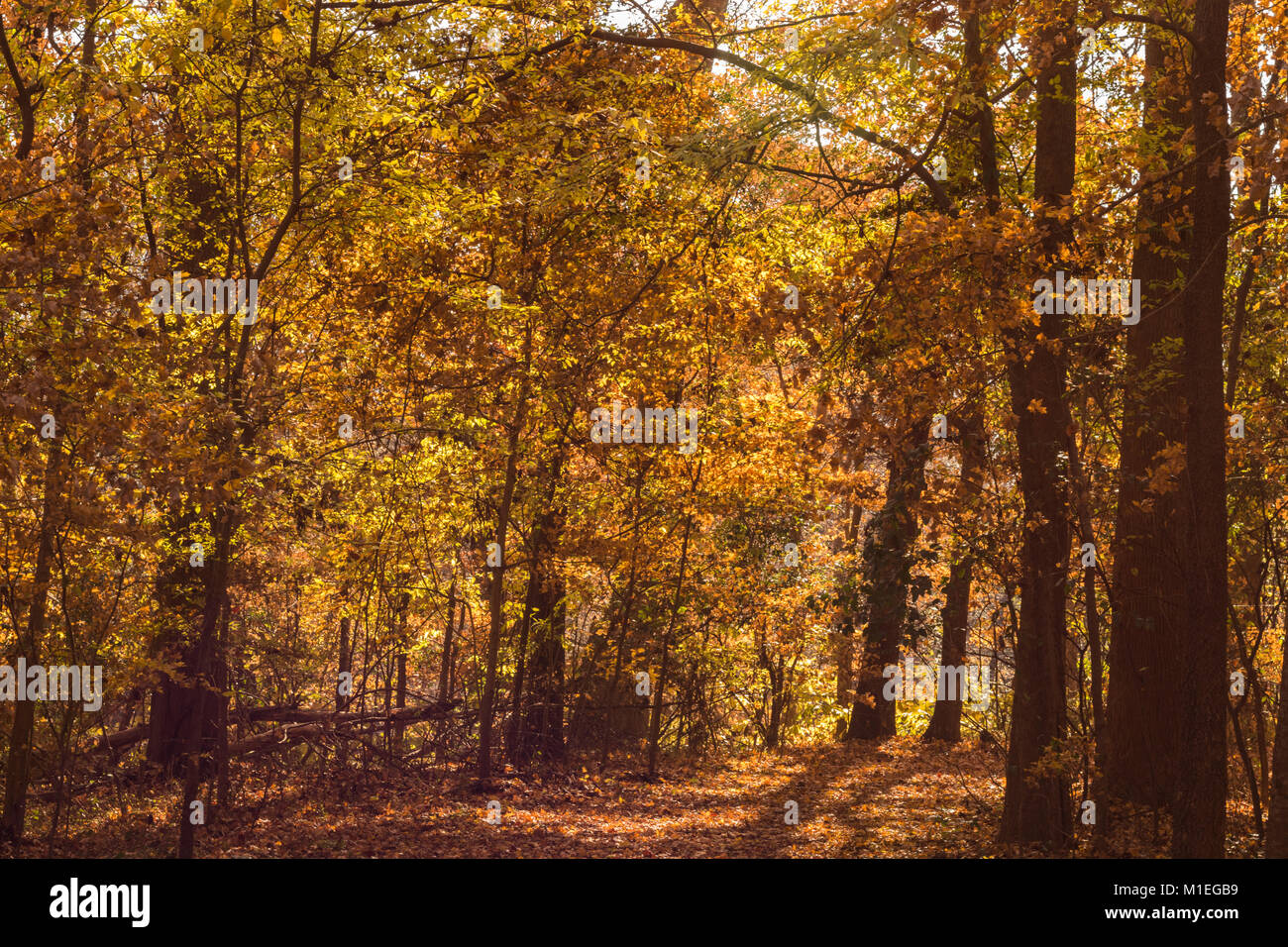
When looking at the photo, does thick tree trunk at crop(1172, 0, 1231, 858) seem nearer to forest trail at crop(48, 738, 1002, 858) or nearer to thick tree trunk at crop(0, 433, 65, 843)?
forest trail at crop(48, 738, 1002, 858)

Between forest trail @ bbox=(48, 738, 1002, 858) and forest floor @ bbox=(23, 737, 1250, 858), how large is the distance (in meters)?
0.02

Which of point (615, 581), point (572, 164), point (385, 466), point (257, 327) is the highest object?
point (572, 164)

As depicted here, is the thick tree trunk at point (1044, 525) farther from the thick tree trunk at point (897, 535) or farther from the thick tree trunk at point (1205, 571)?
the thick tree trunk at point (1205, 571)

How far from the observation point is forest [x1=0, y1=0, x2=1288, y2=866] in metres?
7.00

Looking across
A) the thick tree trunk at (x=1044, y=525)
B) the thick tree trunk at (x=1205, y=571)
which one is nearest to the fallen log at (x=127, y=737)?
the thick tree trunk at (x=1044, y=525)

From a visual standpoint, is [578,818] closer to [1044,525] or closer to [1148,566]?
[1044,525]

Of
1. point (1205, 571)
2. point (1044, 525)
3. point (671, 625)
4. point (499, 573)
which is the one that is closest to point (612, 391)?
point (499, 573)

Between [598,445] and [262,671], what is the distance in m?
6.80

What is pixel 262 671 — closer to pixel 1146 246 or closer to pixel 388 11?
pixel 388 11

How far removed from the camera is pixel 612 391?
13.6 metres

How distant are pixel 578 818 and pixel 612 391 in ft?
17.5
